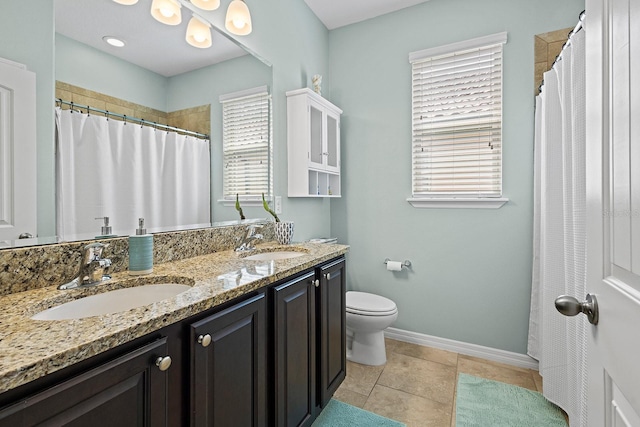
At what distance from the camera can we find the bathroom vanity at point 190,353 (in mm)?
579

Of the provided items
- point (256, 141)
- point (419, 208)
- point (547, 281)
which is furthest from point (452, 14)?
point (547, 281)

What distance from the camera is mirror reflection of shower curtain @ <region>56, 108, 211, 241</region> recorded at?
3.55 ft

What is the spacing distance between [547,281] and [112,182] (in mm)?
2235

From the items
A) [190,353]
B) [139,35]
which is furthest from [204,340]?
[139,35]

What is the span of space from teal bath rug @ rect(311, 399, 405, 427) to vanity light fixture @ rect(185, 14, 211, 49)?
208 cm

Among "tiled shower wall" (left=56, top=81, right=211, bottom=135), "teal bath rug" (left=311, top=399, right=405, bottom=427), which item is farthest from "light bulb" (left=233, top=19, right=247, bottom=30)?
"teal bath rug" (left=311, top=399, right=405, bottom=427)

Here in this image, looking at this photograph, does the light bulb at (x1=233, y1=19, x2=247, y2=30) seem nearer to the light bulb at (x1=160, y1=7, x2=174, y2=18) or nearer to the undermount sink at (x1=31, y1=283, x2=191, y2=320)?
the light bulb at (x1=160, y1=7, x2=174, y2=18)

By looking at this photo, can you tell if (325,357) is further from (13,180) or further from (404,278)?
(13,180)

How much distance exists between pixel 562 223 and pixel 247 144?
184cm

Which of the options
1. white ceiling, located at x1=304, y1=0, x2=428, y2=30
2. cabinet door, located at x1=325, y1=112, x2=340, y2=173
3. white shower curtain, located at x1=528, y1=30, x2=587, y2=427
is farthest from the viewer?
cabinet door, located at x1=325, y1=112, x2=340, y2=173

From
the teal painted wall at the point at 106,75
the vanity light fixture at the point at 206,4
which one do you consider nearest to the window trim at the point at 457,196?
the vanity light fixture at the point at 206,4

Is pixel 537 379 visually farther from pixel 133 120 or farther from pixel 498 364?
pixel 133 120

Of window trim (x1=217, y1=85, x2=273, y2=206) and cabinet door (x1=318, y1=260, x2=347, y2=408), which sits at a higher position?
window trim (x1=217, y1=85, x2=273, y2=206)

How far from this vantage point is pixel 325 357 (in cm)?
161
